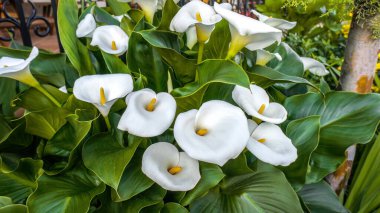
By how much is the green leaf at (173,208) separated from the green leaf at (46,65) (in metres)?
0.39

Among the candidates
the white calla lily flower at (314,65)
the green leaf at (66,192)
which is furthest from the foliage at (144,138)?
the white calla lily flower at (314,65)

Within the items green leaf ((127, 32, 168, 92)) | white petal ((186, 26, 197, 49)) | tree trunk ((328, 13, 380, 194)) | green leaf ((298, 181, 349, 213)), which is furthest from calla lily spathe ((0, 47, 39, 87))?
tree trunk ((328, 13, 380, 194))

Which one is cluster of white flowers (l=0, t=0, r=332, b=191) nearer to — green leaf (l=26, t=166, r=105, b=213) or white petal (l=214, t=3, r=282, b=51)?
white petal (l=214, t=3, r=282, b=51)

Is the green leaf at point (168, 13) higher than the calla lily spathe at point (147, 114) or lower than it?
higher

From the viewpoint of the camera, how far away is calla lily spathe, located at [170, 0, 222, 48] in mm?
726

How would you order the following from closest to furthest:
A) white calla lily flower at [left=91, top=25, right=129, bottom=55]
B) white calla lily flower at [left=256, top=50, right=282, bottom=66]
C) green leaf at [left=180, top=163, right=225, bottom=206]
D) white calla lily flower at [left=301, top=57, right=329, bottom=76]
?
green leaf at [left=180, top=163, right=225, bottom=206], white calla lily flower at [left=91, top=25, right=129, bottom=55], white calla lily flower at [left=256, top=50, right=282, bottom=66], white calla lily flower at [left=301, top=57, right=329, bottom=76]

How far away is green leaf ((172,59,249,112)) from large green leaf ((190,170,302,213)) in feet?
0.63

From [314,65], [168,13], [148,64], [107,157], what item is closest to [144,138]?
[107,157]

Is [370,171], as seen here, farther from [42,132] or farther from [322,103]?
[42,132]

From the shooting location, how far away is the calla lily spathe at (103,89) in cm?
60

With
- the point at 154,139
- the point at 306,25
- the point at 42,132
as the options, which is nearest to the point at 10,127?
the point at 42,132

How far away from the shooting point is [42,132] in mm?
762

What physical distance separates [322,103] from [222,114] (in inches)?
14.9

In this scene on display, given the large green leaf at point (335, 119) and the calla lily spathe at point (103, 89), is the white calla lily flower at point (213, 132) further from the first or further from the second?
the large green leaf at point (335, 119)
